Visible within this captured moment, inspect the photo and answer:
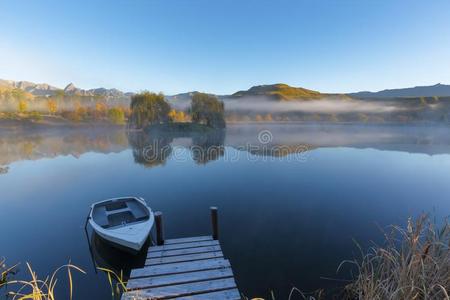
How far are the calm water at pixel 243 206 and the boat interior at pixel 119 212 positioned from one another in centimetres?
117

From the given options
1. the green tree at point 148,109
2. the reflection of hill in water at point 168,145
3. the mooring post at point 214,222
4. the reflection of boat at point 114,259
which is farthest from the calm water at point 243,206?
the green tree at point 148,109

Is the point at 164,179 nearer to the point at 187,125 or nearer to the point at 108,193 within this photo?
the point at 108,193

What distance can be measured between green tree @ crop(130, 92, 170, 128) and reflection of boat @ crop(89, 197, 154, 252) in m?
53.2

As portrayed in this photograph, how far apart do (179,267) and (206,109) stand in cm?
A: 6034

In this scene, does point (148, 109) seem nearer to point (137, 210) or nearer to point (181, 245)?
point (137, 210)

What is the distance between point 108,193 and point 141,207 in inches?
260

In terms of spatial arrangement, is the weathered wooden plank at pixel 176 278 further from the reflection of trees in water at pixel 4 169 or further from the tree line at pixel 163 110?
the tree line at pixel 163 110

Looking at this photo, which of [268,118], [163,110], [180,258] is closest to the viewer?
[180,258]

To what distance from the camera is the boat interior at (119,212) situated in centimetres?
943

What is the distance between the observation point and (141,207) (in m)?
10.9

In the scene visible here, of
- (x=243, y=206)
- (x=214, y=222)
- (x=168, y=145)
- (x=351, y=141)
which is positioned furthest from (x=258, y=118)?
(x=214, y=222)

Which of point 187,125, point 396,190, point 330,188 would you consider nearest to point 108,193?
point 330,188

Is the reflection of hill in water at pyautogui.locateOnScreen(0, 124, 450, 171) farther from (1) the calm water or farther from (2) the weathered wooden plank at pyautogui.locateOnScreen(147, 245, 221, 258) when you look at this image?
(2) the weathered wooden plank at pyautogui.locateOnScreen(147, 245, 221, 258)

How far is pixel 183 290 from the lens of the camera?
5.56m
